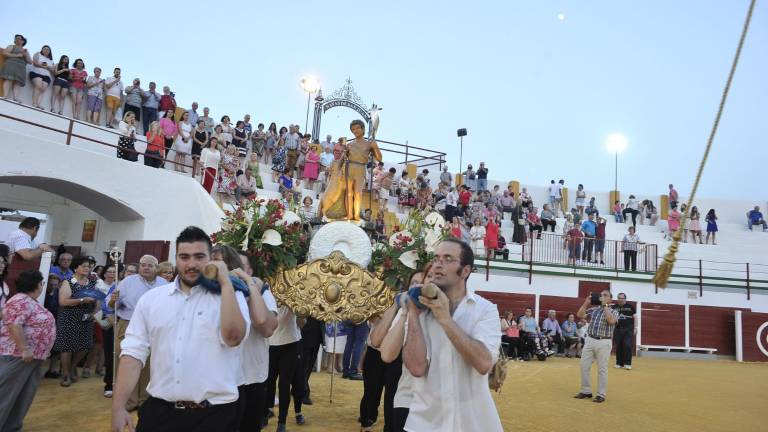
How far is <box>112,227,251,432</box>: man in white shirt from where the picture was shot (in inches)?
107

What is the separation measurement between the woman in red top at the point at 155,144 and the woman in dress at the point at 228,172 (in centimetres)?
151

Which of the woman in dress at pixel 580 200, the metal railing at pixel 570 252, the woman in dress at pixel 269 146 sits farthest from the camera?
the woman in dress at pixel 580 200

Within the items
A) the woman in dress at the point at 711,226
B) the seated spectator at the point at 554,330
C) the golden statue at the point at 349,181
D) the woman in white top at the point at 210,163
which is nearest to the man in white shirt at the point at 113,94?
the woman in white top at the point at 210,163

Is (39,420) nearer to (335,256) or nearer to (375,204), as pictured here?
(335,256)

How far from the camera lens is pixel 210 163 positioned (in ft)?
44.5

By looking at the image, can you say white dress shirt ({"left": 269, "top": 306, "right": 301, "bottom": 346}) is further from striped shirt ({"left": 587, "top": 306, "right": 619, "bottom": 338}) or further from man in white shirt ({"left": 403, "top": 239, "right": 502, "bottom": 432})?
striped shirt ({"left": 587, "top": 306, "right": 619, "bottom": 338})

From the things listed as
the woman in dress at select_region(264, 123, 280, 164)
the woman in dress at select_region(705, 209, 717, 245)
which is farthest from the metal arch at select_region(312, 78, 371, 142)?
the woman in dress at select_region(705, 209, 717, 245)

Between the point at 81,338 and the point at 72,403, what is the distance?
A: 4.64 ft

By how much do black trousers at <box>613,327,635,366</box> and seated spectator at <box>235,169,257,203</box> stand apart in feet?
33.3

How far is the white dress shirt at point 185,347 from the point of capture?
107 inches

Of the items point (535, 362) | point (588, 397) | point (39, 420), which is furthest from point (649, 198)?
point (39, 420)

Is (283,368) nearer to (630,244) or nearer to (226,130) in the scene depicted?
(226,130)

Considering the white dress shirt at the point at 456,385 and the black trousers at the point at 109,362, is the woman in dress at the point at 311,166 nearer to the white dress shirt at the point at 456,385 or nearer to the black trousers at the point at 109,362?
the black trousers at the point at 109,362

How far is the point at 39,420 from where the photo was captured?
229 inches
